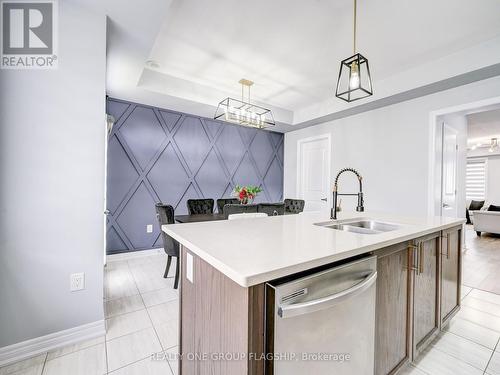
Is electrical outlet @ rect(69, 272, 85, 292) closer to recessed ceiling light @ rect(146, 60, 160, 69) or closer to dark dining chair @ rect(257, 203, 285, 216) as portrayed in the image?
dark dining chair @ rect(257, 203, 285, 216)

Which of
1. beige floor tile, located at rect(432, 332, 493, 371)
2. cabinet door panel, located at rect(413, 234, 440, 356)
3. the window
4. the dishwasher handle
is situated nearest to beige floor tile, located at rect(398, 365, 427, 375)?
cabinet door panel, located at rect(413, 234, 440, 356)

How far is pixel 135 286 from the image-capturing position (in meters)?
2.53

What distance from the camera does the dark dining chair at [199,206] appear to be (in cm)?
Answer: 351

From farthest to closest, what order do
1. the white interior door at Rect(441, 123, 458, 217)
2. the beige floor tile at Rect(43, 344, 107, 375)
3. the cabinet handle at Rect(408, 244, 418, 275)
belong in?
the white interior door at Rect(441, 123, 458, 217) < the beige floor tile at Rect(43, 344, 107, 375) < the cabinet handle at Rect(408, 244, 418, 275)

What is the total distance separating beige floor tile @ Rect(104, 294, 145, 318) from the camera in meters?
2.02

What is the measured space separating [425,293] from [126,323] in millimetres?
2199

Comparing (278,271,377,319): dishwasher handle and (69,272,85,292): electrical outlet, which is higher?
(278,271,377,319): dishwasher handle

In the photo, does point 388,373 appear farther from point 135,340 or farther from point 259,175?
point 259,175

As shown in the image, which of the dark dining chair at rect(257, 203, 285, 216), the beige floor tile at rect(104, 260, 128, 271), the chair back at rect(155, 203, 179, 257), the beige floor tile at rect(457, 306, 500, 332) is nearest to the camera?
the beige floor tile at rect(457, 306, 500, 332)

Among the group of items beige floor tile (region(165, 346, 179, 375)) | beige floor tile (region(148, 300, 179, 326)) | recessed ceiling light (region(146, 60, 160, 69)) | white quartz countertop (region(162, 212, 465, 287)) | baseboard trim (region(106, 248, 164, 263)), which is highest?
recessed ceiling light (region(146, 60, 160, 69))

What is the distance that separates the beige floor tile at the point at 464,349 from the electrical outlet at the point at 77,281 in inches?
101

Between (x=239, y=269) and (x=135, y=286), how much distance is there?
7.78ft

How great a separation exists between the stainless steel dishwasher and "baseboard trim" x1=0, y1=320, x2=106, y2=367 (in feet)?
5.31

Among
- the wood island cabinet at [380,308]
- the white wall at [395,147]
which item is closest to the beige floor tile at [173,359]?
the wood island cabinet at [380,308]
